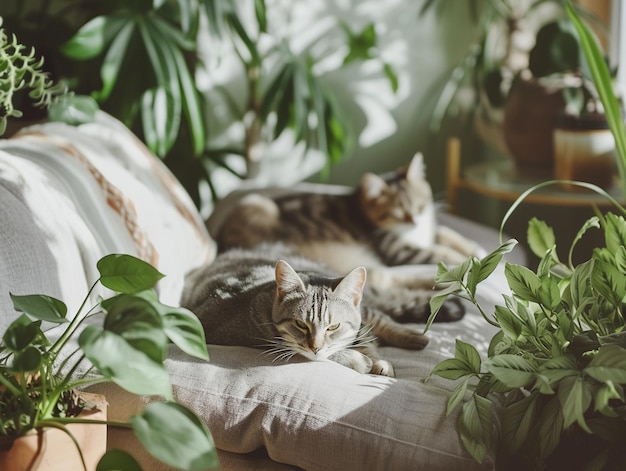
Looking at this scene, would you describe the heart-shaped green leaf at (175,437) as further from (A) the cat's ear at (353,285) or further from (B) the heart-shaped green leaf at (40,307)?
(A) the cat's ear at (353,285)

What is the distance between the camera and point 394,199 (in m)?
2.12

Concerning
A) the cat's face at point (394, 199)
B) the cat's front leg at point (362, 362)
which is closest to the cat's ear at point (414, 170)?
the cat's face at point (394, 199)

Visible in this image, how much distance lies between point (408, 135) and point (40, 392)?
2.13m

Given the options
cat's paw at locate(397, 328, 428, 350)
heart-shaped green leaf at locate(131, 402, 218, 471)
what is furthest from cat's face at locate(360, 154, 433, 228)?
heart-shaped green leaf at locate(131, 402, 218, 471)

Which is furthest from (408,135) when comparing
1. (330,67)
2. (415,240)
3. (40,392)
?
(40,392)

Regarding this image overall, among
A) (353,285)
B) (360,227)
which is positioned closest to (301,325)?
(353,285)

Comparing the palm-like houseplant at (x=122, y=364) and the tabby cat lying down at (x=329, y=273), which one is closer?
the palm-like houseplant at (x=122, y=364)

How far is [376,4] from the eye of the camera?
273 cm

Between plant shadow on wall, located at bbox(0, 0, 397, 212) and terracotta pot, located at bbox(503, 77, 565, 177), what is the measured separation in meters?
0.40

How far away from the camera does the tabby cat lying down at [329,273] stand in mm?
1262

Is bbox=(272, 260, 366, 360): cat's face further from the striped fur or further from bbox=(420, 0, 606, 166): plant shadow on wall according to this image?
bbox=(420, 0, 606, 166): plant shadow on wall

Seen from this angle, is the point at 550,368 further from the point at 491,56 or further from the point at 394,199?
the point at 491,56

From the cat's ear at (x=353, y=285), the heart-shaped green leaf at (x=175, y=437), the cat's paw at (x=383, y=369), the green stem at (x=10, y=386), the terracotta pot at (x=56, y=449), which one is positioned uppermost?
the green stem at (x=10, y=386)

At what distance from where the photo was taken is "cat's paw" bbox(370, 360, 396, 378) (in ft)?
4.05
